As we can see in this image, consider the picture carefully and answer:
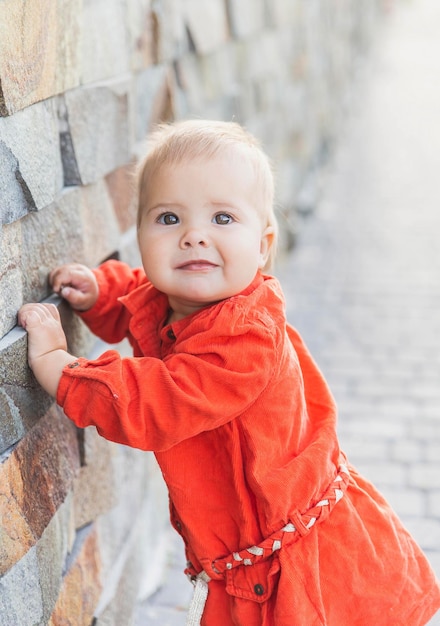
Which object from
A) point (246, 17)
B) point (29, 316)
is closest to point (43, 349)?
point (29, 316)

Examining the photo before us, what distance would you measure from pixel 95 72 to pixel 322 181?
550 cm

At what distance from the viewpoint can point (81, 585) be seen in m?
1.91

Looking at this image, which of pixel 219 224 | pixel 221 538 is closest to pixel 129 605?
pixel 221 538

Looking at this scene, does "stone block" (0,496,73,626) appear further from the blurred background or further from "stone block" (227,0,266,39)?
"stone block" (227,0,266,39)

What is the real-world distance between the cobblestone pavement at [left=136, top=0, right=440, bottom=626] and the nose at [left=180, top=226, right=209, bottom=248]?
124 centimetres

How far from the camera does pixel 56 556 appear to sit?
171cm

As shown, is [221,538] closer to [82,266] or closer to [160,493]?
[82,266]

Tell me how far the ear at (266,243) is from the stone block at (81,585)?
2.44ft

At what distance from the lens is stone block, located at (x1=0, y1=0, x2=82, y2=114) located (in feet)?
4.59

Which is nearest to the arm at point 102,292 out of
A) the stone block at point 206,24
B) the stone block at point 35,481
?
the stone block at point 35,481

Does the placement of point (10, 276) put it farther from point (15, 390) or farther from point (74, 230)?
point (74, 230)

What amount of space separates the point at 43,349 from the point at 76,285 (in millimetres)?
309

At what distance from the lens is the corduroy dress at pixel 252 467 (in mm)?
1478

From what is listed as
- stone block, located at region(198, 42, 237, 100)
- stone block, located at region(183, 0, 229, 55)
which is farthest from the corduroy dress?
stone block, located at region(198, 42, 237, 100)
